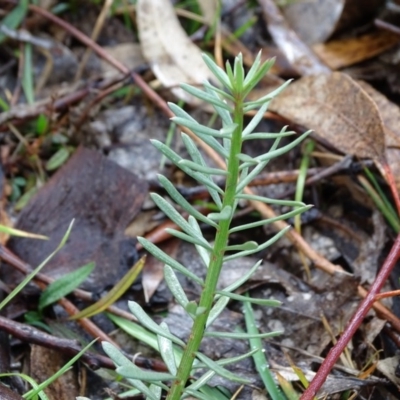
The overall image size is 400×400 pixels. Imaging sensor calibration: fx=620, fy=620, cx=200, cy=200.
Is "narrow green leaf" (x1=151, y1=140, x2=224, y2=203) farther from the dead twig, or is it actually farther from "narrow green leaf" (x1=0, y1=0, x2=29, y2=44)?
"narrow green leaf" (x1=0, y1=0, x2=29, y2=44)

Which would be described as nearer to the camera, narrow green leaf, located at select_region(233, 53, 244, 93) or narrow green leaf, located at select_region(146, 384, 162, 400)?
narrow green leaf, located at select_region(233, 53, 244, 93)

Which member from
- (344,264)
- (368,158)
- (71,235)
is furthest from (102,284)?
(368,158)

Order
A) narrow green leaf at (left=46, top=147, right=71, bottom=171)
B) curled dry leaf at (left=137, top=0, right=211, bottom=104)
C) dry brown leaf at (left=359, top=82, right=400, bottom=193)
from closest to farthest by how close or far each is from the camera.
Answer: dry brown leaf at (left=359, top=82, right=400, bottom=193) < narrow green leaf at (left=46, top=147, right=71, bottom=171) < curled dry leaf at (left=137, top=0, right=211, bottom=104)

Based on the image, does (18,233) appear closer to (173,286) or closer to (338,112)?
(173,286)

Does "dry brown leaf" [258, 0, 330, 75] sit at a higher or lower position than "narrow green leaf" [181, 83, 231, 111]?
lower

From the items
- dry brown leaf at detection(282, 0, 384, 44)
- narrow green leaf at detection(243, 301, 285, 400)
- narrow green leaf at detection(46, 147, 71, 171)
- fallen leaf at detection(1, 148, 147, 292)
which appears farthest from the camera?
dry brown leaf at detection(282, 0, 384, 44)

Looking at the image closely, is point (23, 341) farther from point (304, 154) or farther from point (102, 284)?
point (304, 154)

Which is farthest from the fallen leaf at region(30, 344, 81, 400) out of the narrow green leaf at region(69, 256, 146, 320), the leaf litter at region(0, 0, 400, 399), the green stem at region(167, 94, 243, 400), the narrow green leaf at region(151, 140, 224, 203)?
the narrow green leaf at region(151, 140, 224, 203)
